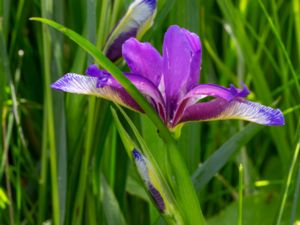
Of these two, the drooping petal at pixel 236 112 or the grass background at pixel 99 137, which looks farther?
the grass background at pixel 99 137

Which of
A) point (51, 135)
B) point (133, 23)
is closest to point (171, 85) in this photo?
point (133, 23)

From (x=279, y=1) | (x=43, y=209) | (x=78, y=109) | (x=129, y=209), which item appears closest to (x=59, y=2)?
(x=78, y=109)

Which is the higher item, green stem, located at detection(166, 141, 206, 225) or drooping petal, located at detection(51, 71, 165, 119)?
drooping petal, located at detection(51, 71, 165, 119)

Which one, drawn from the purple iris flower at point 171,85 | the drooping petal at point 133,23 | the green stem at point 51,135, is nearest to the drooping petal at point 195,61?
the purple iris flower at point 171,85

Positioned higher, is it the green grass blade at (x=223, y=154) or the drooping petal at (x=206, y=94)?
the drooping petal at (x=206, y=94)

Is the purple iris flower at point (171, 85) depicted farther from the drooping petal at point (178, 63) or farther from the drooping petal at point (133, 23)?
the drooping petal at point (133, 23)

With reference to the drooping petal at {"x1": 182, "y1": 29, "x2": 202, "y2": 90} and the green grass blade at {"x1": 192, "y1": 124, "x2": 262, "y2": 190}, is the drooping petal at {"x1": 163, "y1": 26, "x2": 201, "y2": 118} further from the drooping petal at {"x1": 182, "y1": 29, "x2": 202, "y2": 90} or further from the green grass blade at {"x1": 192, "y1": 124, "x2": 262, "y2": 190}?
the green grass blade at {"x1": 192, "y1": 124, "x2": 262, "y2": 190}

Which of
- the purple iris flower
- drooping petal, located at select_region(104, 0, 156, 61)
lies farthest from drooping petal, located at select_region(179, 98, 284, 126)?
drooping petal, located at select_region(104, 0, 156, 61)
